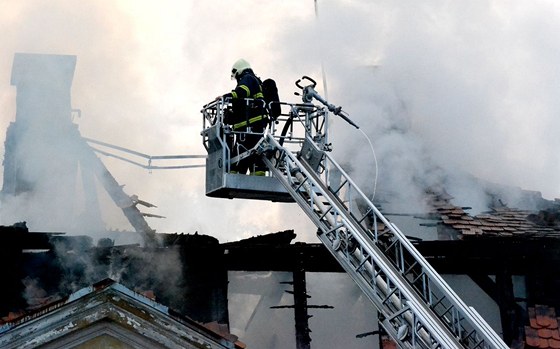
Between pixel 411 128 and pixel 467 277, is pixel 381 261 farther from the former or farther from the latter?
pixel 411 128

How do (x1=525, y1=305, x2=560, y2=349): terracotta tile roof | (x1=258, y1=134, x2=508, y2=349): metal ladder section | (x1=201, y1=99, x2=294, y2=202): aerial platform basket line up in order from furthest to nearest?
(x1=525, y1=305, x2=560, y2=349): terracotta tile roof, (x1=201, y1=99, x2=294, y2=202): aerial platform basket, (x1=258, y1=134, x2=508, y2=349): metal ladder section

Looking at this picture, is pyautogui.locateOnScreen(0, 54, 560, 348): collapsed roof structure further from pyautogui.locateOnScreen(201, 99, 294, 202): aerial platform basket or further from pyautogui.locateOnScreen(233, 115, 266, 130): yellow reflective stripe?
pyautogui.locateOnScreen(233, 115, 266, 130): yellow reflective stripe

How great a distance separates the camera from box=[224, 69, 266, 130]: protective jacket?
1077 cm

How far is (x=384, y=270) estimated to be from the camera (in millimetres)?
8570

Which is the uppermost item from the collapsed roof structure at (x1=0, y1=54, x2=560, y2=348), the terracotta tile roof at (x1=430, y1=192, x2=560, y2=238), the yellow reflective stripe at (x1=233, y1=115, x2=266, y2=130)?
the yellow reflective stripe at (x1=233, y1=115, x2=266, y2=130)

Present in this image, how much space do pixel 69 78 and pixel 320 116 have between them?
22.2 feet

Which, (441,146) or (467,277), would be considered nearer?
(467,277)

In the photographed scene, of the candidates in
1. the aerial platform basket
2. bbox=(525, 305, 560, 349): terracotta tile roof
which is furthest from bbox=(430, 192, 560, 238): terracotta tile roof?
the aerial platform basket

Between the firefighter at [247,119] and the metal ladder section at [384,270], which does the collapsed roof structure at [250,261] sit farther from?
the metal ladder section at [384,270]

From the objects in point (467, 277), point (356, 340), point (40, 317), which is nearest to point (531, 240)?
point (467, 277)

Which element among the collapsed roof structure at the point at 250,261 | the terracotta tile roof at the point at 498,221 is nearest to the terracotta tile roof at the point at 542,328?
the collapsed roof structure at the point at 250,261

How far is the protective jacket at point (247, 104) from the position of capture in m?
10.8

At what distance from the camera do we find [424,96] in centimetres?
1688

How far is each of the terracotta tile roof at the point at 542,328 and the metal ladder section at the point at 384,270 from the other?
300cm
